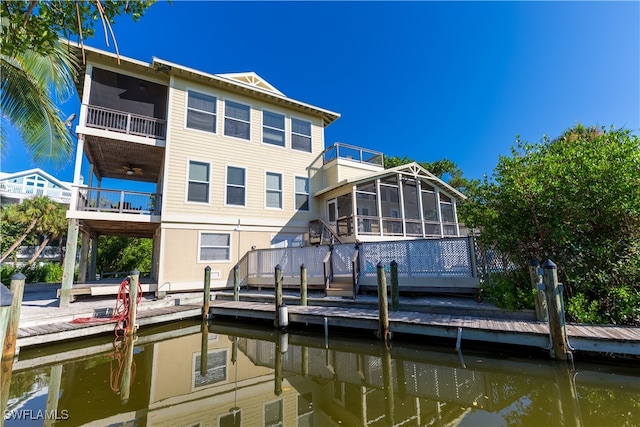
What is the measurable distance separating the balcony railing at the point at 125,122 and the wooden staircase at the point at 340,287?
29.8 feet

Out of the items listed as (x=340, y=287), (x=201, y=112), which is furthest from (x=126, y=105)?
(x=340, y=287)

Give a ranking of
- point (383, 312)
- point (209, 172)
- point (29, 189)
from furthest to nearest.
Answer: point (29, 189) → point (209, 172) → point (383, 312)

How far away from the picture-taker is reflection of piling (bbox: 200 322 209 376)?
6.10 m

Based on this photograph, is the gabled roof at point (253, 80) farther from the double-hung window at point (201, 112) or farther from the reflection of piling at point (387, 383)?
the reflection of piling at point (387, 383)

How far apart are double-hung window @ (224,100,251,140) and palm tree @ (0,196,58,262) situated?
1389cm

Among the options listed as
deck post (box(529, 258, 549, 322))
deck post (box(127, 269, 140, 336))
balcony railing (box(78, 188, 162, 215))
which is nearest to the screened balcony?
balcony railing (box(78, 188, 162, 215))

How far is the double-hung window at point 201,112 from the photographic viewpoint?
12823 mm

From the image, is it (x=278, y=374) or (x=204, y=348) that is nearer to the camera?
(x=278, y=374)

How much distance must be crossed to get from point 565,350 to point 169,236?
12.0 meters

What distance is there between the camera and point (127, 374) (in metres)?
5.66

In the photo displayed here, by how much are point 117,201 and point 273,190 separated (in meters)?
6.19

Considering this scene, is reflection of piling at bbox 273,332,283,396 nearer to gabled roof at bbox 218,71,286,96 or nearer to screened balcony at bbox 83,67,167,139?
screened balcony at bbox 83,67,167,139

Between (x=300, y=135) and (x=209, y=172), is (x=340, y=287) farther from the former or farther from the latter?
(x=300, y=135)

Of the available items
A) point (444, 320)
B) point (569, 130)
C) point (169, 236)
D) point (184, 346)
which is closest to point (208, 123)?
point (169, 236)
